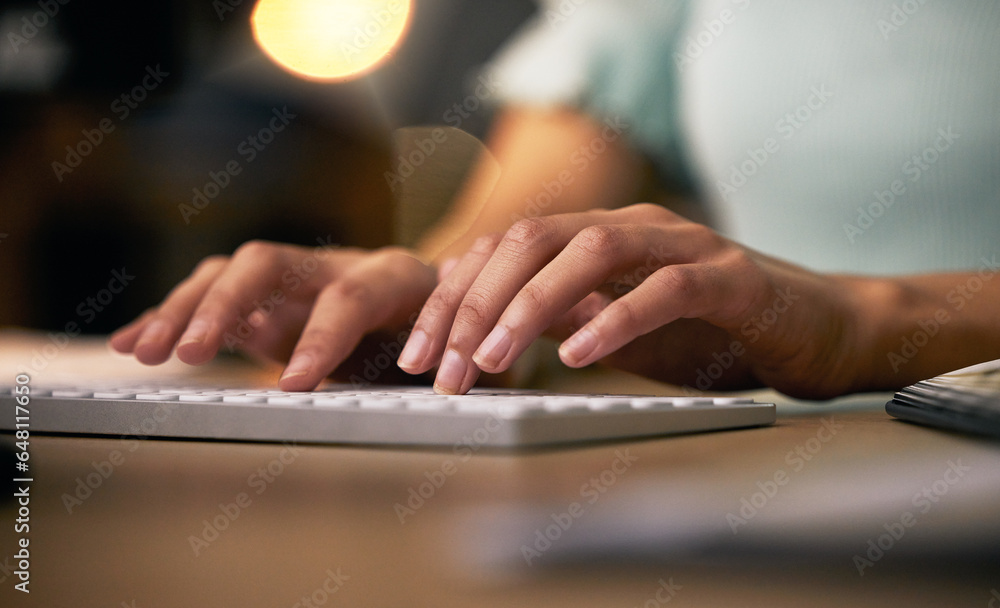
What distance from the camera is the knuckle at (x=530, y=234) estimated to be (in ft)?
1.60

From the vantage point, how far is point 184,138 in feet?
7.34

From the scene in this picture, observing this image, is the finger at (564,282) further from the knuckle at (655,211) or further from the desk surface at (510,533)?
the desk surface at (510,533)

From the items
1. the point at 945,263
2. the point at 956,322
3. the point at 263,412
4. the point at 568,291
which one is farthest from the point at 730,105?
the point at 263,412

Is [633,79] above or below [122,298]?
above

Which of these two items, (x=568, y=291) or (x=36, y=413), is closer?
(x=36, y=413)

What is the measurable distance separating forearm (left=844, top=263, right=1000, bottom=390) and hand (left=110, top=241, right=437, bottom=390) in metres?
0.40

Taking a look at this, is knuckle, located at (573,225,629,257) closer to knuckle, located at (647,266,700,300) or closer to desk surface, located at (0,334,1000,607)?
knuckle, located at (647,266,700,300)

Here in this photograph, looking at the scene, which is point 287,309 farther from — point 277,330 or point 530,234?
point 530,234

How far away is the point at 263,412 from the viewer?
29cm

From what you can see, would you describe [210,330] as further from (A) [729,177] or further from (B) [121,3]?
(B) [121,3]

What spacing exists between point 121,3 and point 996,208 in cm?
219

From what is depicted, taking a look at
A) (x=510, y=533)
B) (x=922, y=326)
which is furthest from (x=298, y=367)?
(x=922, y=326)

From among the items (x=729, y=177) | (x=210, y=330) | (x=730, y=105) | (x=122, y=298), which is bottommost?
(x=122, y=298)

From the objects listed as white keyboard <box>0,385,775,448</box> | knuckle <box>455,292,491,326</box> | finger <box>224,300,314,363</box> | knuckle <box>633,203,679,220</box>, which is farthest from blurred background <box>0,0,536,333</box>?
white keyboard <box>0,385,775,448</box>
